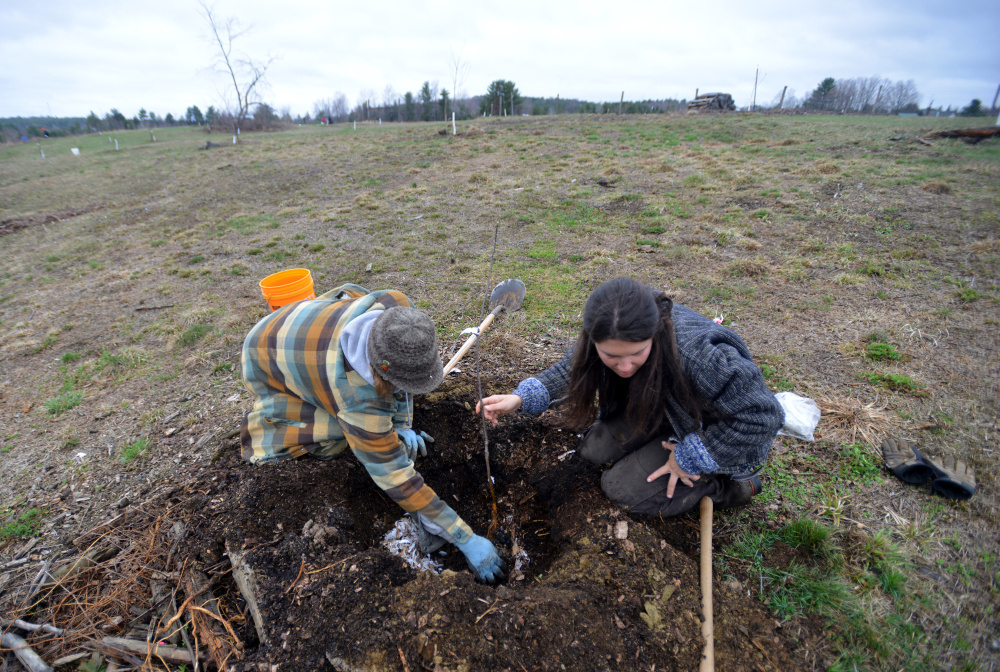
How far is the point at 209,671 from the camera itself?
1700 mm

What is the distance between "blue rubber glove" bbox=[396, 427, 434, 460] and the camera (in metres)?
2.37

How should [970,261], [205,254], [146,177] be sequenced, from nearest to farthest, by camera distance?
[970,261], [205,254], [146,177]

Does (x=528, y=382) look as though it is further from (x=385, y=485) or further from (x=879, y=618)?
(x=879, y=618)

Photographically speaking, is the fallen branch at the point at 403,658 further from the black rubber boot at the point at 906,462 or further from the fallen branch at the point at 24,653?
the black rubber boot at the point at 906,462

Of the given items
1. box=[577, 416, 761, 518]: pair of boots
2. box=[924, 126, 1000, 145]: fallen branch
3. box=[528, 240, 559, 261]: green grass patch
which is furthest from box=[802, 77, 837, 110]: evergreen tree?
box=[577, 416, 761, 518]: pair of boots

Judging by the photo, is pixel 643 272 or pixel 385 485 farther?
pixel 643 272

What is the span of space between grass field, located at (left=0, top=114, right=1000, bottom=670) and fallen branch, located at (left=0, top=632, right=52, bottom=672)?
85cm

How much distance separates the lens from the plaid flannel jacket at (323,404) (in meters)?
1.79

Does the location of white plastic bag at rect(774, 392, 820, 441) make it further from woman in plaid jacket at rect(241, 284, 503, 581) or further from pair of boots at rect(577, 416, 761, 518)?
woman in plaid jacket at rect(241, 284, 503, 581)

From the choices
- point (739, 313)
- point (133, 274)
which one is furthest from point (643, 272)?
point (133, 274)

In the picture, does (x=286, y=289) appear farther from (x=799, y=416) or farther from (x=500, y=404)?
(x=799, y=416)

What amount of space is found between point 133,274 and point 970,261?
10.4 metres

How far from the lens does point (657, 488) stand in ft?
6.75

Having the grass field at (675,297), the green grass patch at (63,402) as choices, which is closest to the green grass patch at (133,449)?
the grass field at (675,297)
